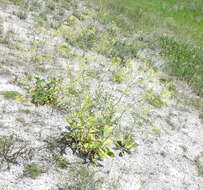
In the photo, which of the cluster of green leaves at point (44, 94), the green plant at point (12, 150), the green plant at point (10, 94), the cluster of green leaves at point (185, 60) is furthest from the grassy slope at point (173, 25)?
the green plant at point (12, 150)

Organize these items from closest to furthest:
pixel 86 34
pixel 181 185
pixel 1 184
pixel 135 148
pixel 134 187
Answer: pixel 1 184
pixel 134 187
pixel 181 185
pixel 135 148
pixel 86 34

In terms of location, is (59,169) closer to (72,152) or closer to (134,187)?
(72,152)

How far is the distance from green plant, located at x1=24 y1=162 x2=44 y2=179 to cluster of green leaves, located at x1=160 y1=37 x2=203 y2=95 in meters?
6.45

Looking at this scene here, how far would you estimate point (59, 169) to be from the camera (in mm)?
4902

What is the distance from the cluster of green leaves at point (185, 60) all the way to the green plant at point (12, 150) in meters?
6.42

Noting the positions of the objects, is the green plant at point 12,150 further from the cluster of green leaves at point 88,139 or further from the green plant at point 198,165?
the green plant at point 198,165

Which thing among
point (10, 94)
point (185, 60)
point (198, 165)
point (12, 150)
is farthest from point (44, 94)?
point (185, 60)

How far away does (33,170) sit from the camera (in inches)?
185

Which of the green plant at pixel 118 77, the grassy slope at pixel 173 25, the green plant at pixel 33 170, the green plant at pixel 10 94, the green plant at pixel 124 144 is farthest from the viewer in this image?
the grassy slope at pixel 173 25

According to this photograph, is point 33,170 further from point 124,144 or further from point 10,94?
point 10,94

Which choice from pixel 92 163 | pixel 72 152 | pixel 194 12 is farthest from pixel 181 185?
pixel 194 12

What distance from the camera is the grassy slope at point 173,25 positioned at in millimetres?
11107

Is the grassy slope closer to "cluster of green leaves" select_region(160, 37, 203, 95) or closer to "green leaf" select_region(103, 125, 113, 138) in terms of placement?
"cluster of green leaves" select_region(160, 37, 203, 95)

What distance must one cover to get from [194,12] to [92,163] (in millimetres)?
14500
